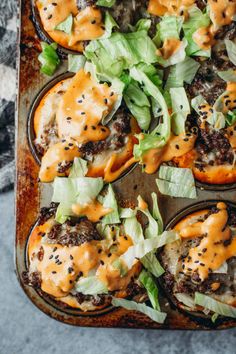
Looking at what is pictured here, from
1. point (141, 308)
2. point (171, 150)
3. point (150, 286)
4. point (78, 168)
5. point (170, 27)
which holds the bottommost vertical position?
point (141, 308)

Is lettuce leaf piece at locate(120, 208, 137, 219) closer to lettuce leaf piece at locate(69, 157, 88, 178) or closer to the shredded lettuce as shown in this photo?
lettuce leaf piece at locate(69, 157, 88, 178)

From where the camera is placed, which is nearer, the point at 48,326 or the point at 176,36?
the point at 176,36

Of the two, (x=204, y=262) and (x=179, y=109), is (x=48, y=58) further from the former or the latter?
(x=204, y=262)

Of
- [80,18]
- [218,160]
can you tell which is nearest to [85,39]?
[80,18]

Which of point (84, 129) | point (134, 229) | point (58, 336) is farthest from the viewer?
point (58, 336)

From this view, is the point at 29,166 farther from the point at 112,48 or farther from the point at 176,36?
the point at 176,36

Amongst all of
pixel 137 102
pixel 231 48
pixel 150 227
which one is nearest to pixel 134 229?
pixel 150 227
